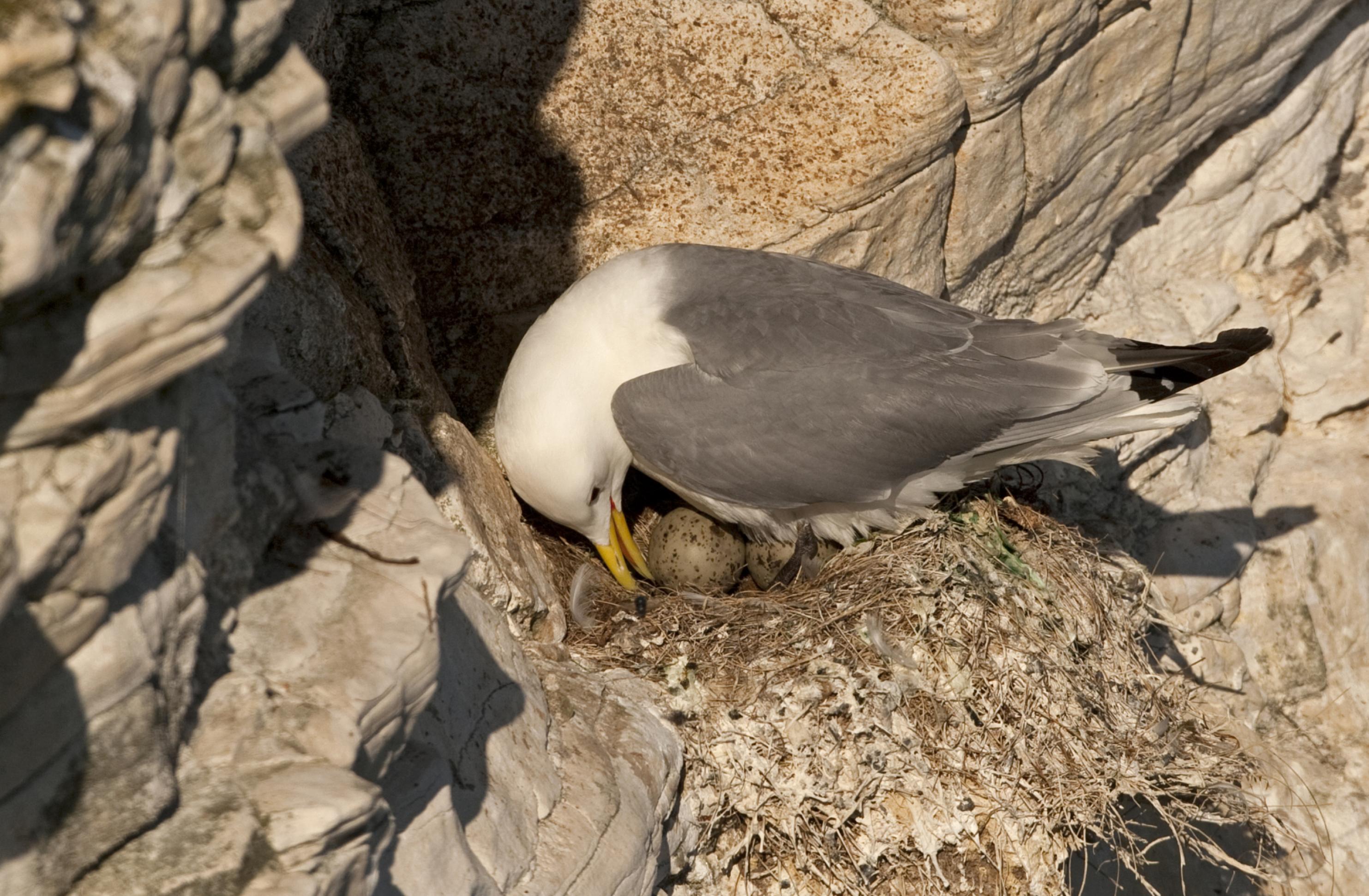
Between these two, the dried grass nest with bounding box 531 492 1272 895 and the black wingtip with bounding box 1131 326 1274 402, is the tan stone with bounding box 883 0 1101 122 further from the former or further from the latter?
the dried grass nest with bounding box 531 492 1272 895

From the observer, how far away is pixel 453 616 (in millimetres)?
2732

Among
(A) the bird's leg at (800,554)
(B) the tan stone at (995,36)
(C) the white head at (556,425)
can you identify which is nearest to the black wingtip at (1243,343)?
(B) the tan stone at (995,36)

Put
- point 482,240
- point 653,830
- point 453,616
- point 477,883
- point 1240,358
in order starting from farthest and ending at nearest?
point 482,240 < point 1240,358 < point 653,830 < point 453,616 < point 477,883

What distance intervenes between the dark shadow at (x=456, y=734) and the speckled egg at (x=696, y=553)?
1.24 metres

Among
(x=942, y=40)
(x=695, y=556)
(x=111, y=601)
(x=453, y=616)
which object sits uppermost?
(x=942, y=40)

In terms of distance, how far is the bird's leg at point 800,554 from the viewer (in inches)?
158

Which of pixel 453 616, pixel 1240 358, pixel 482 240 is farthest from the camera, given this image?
pixel 482 240

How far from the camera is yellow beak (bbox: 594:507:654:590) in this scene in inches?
159

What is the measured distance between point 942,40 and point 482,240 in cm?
164

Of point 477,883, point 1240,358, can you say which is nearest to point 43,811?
point 477,883

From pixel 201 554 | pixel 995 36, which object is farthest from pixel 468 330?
pixel 201 554

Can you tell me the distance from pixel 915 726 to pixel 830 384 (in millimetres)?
1025

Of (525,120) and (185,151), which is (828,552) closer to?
(525,120)

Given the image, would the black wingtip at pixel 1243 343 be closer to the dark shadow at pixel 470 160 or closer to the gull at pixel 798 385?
the gull at pixel 798 385
